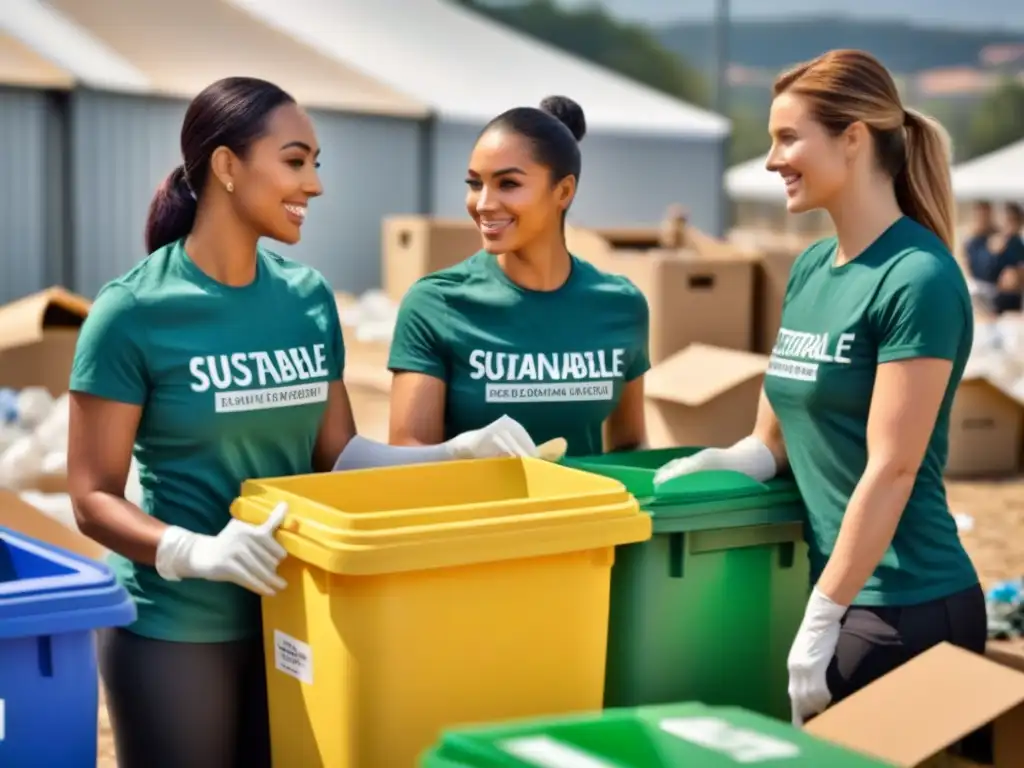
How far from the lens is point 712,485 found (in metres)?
3.02

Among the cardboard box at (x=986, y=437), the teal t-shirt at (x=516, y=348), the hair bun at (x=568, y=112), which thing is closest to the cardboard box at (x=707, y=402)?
the cardboard box at (x=986, y=437)

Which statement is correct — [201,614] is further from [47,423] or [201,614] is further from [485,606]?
[47,423]

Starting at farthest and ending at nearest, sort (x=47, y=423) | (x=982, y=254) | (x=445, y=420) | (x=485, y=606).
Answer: (x=982, y=254), (x=47, y=423), (x=445, y=420), (x=485, y=606)

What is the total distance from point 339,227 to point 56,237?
8.05 feet

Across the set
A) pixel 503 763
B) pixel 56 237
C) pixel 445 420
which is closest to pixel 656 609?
pixel 445 420

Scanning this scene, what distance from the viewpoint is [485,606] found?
261cm

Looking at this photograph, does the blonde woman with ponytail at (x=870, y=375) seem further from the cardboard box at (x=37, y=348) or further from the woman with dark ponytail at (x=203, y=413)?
the cardboard box at (x=37, y=348)

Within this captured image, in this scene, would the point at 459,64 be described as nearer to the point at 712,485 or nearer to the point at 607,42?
the point at 712,485

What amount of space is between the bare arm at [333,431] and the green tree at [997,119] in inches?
1757

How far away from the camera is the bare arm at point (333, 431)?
293cm

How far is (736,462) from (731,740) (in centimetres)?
102

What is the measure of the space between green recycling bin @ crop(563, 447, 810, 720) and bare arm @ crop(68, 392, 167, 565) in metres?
0.81

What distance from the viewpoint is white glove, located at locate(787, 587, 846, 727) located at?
275 centimetres

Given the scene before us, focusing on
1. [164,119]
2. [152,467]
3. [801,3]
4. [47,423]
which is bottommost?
[47,423]
